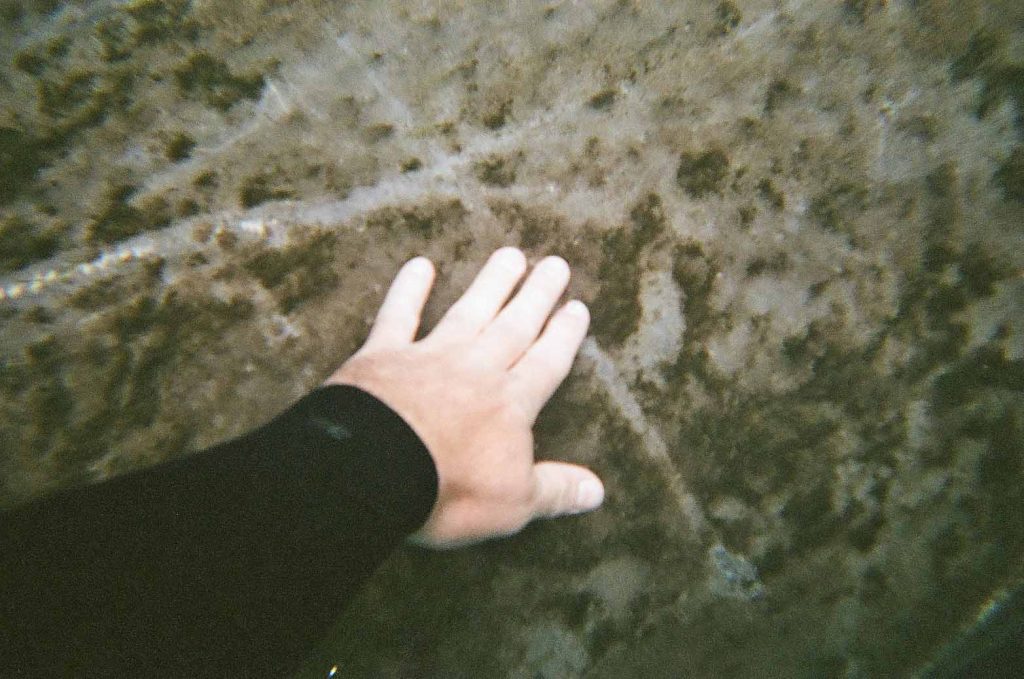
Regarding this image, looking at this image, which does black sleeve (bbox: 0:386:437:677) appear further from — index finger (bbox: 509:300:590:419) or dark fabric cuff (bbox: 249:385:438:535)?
index finger (bbox: 509:300:590:419)

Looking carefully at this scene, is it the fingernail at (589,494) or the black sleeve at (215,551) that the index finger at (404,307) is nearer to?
the black sleeve at (215,551)

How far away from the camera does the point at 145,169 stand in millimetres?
1270

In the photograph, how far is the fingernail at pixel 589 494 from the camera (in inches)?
51.1

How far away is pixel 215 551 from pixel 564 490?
0.70m

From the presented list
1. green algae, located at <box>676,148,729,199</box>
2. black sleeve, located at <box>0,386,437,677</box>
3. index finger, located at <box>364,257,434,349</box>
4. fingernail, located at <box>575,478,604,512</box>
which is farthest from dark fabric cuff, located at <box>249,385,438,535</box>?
green algae, located at <box>676,148,729,199</box>

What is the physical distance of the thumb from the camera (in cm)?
120

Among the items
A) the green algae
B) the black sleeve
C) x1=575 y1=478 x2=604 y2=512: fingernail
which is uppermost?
the green algae

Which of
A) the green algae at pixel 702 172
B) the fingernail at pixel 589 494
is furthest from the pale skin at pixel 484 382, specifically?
the green algae at pixel 702 172

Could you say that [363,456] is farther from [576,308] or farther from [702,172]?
[702,172]

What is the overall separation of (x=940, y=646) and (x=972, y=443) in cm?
59

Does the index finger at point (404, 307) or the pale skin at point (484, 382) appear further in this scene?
the index finger at point (404, 307)

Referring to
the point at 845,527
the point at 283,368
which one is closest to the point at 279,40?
the point at 283,368

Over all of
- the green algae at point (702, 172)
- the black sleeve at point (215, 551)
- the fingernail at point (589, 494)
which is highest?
the green algae at point (702, 172)

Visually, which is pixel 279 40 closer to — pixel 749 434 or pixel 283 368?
pixel 283 368
